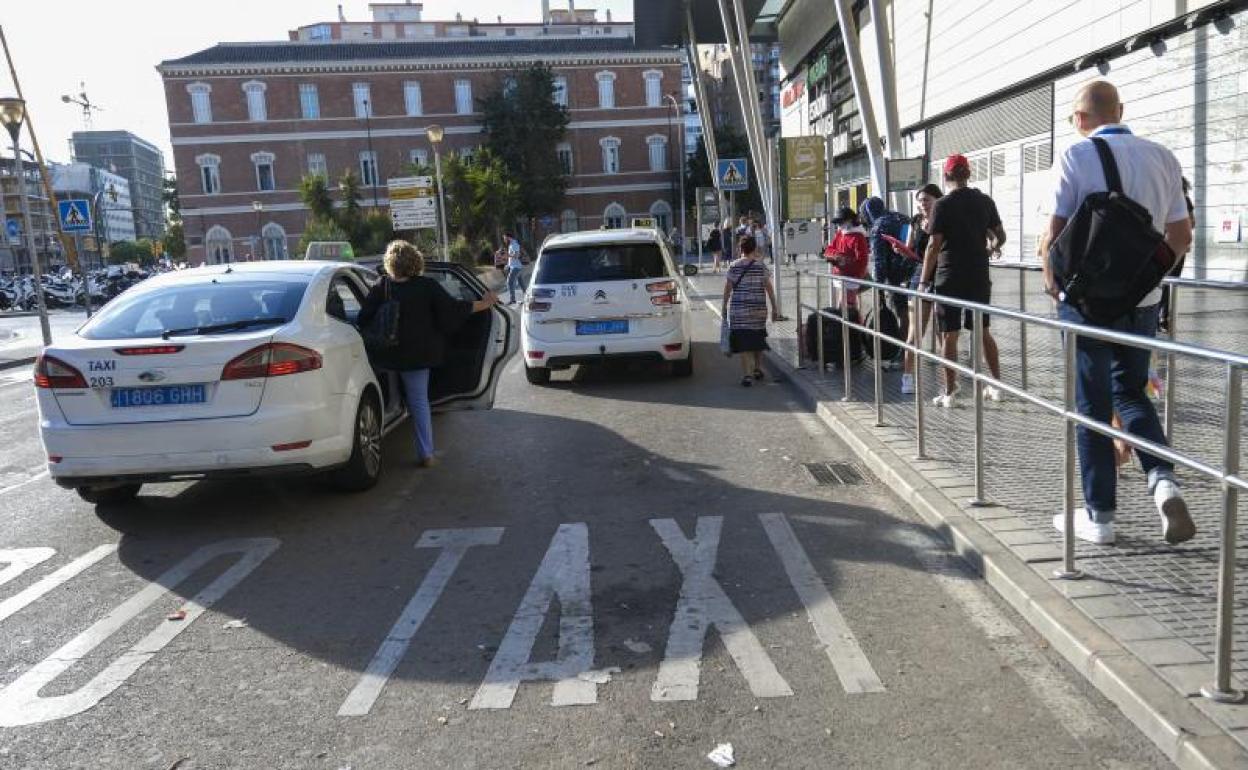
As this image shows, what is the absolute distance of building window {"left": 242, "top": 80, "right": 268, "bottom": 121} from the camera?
64938mm

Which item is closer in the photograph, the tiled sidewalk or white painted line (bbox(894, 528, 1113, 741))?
white painted line (bbox(894, 528, 1113, 741))

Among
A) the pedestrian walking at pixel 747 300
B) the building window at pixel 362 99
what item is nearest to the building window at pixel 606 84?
the building window at pixel 362 99

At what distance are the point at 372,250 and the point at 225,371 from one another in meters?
43.9

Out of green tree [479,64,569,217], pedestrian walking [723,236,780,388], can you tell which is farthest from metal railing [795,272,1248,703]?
green tree [479,64,569,217]

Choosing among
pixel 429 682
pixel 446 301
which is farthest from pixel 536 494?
pixel 429 682

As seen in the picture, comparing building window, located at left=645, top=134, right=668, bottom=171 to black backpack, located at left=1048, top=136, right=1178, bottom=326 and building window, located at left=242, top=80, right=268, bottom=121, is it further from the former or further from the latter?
black backpack, located at left=1048, top=136, right=1178, bottom=326

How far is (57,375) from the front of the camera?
6066 mm

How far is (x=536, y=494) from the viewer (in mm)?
6750

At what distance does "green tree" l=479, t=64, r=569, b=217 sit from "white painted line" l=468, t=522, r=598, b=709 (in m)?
62.7

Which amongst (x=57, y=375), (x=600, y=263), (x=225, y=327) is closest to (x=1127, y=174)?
(x=225, y=327)

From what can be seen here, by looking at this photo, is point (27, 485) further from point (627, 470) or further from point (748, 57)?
point (748, 57)

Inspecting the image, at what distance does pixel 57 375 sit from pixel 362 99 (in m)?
65.0

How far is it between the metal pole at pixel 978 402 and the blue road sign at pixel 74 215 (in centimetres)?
2316

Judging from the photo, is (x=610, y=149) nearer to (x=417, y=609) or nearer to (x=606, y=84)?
(x=606, y=84)
